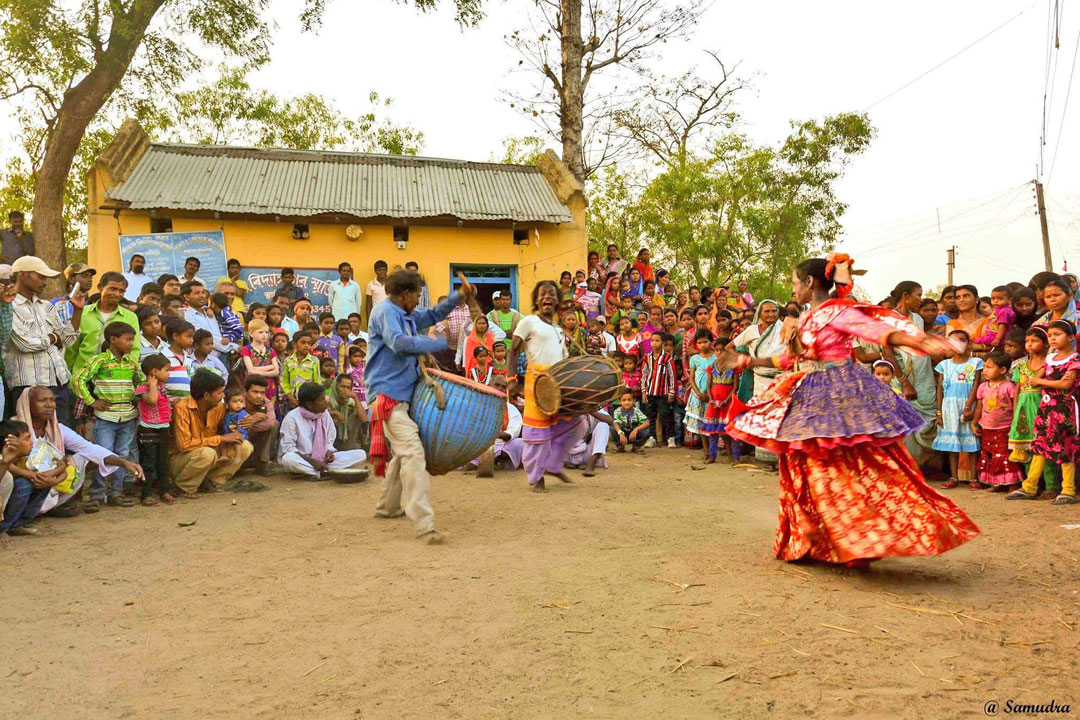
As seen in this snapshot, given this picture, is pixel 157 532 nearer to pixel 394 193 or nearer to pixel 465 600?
pixel 465 600

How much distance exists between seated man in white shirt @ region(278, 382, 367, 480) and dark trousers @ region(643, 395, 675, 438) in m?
4.34

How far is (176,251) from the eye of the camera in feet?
52.8

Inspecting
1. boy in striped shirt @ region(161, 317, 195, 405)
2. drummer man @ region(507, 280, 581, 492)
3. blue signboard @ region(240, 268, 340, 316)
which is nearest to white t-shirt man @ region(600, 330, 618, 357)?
drummer man @ region(507, 280, 581, 492)

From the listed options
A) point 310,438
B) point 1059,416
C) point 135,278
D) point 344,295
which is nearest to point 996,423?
point 1059,416

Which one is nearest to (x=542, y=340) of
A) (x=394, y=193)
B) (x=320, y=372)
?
(x=320, y=372)

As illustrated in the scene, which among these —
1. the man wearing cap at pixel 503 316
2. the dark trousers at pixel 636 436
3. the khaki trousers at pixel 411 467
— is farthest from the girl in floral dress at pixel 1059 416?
the man wearing cap at pixel 503 316

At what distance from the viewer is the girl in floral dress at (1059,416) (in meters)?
7.27

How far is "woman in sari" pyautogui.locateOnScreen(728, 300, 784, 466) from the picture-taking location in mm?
9570

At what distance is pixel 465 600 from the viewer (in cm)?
453

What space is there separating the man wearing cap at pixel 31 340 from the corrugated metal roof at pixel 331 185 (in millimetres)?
9533

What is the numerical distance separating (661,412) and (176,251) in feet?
31.7

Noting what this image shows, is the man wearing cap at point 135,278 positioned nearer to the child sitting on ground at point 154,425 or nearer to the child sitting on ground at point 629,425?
the child sitting on ground at point 154,425

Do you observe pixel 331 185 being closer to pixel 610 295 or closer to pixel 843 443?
pixel 610 295

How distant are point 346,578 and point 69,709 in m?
1.82
